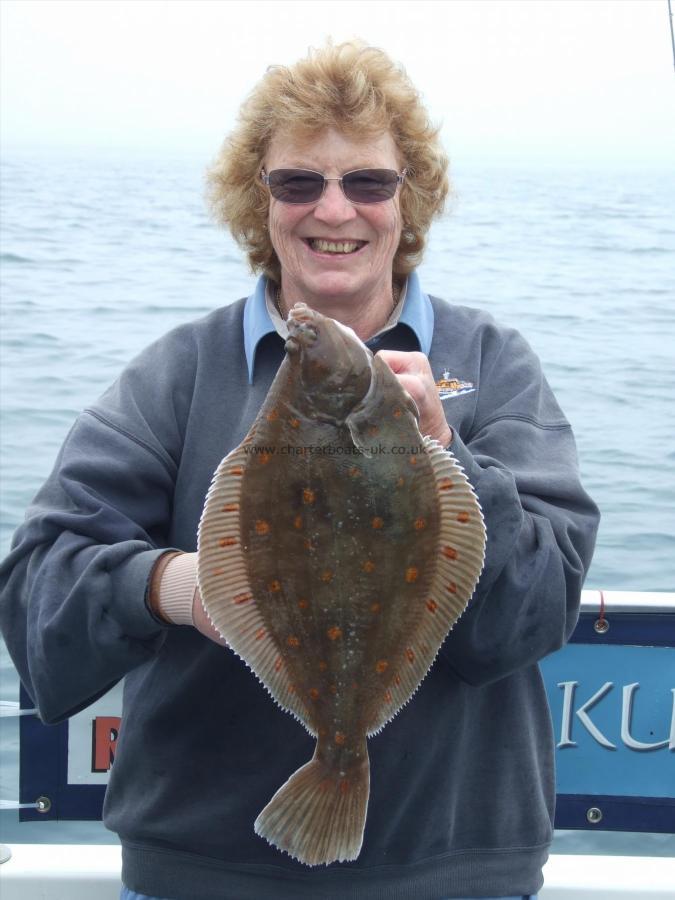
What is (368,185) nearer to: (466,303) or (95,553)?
(95,553)

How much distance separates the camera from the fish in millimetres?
1868

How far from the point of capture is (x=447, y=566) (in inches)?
75.5

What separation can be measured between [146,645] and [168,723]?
270 millimetres

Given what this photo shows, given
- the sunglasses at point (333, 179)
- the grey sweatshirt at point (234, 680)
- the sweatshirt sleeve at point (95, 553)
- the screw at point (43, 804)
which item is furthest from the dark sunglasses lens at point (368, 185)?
the screw at point (43, 804)

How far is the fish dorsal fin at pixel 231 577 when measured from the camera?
189 centimetres

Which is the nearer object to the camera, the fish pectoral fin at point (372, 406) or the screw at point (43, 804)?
the fish pectoral fin at point (372, 406)

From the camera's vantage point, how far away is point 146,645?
224 centimetres

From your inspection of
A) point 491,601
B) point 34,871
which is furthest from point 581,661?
point 34,871

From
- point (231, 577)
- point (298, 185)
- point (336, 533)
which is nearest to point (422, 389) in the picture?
point (336, 533)

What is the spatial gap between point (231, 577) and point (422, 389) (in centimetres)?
46

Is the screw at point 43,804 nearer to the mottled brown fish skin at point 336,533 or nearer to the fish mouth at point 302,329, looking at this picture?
the mottled brown fish skin at point 336,533

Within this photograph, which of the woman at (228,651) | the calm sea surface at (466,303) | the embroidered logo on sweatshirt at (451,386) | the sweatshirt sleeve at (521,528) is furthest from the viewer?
the calm sea surface at (466,303)

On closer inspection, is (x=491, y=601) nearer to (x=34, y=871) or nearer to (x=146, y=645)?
(x=146, y=645)

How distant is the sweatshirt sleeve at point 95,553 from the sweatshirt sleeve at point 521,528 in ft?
2.03
